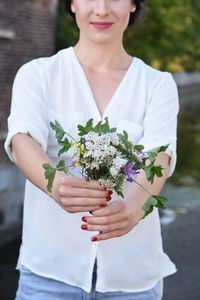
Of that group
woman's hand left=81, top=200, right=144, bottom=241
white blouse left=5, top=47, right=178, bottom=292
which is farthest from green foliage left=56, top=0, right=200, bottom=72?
woman's hand left=81, top=200, right=144, bottom=241

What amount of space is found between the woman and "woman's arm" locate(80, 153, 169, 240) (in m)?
0.04

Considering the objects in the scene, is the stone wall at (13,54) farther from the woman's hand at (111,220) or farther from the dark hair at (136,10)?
the woman's hand at (111,220)

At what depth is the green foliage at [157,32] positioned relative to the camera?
1166 centimetres

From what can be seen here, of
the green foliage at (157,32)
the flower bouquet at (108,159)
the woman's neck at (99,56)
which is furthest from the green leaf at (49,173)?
the green foliage at (157,32)

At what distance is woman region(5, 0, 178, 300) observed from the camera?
1.95 meters

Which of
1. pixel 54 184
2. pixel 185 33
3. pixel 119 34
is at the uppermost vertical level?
pixel 119 34

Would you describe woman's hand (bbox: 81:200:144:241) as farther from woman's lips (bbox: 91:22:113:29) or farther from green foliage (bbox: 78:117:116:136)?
woman's lips (bbox: 91:22:113:29)

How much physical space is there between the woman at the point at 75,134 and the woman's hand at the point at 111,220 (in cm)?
12

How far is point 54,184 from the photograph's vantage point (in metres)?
1.72

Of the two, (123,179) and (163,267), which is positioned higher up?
(123,179)

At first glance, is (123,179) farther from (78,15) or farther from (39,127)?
(78,15)

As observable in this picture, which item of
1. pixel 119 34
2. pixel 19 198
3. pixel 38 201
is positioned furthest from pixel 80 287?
pixel 19 198

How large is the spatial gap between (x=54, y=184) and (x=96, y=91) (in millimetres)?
449

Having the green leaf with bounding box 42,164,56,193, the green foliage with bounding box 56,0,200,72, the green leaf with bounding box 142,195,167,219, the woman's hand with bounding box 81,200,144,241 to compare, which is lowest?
the green foliage with bounding box 56,0,200,72
